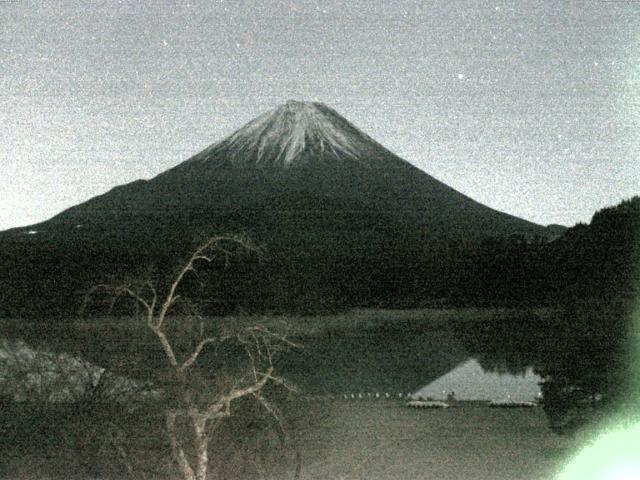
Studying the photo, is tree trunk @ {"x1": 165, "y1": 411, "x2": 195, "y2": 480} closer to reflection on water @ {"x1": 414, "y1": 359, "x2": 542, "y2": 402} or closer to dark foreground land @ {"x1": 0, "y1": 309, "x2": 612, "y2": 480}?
dark foreground land @ {"x1": 0, "y1": 309, "x2": 612, "y2": 480}

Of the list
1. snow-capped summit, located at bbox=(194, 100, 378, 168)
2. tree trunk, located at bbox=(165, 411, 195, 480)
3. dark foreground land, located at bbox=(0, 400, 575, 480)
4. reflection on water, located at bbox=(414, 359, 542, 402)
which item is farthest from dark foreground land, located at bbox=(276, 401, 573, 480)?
snow-capped summit, located at bbox=(194, 100, 378, 168)

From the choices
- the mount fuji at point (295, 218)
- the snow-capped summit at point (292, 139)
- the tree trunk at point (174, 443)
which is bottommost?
the tree trunk at point (174, 443)

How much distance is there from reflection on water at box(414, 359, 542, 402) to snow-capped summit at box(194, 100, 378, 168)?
230 ft

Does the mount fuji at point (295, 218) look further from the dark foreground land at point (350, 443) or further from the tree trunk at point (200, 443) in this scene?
the tree trunk at point (200, 443)

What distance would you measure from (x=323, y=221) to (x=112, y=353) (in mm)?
55126

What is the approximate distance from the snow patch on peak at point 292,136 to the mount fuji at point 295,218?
0.14 metres

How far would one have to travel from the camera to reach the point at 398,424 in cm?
1191

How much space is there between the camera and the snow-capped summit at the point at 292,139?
90062 mm

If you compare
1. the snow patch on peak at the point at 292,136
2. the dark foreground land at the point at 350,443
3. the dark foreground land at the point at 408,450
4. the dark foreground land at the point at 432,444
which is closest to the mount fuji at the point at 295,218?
the snow patch on peak at the point at 292,136

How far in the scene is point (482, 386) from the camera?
53.8 feet

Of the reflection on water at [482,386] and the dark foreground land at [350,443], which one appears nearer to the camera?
the dark foreground land at [350,443]

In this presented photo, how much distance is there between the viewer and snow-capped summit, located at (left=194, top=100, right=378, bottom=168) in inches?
3546

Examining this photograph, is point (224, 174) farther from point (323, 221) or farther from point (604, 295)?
point (604, 295)

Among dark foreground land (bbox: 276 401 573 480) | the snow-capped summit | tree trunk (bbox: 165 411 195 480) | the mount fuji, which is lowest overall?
dark foreground land (bbox: 276 401 573 480)
